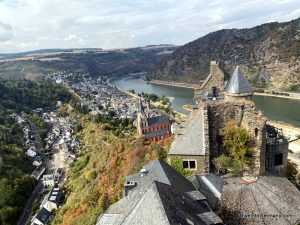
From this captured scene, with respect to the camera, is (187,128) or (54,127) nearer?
(187,128)

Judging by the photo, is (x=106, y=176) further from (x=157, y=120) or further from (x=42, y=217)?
(x=157, y=120)

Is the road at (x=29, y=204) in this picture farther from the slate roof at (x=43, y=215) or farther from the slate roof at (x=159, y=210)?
the slate roof at (x=159, y=210)

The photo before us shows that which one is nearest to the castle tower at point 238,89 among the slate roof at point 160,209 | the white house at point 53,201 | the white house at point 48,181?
the slate roof at point 160,209

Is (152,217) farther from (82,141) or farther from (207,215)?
(82,141)

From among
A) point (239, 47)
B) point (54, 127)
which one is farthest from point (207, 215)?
point (239, 47)

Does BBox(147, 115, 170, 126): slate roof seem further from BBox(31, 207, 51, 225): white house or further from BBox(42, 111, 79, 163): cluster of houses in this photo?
BBox(31, 207, 51, 225): white house
